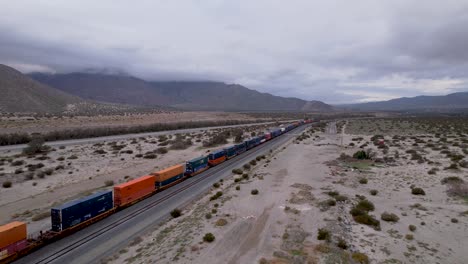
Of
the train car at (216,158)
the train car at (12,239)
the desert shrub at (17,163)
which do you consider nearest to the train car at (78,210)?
the train car at (12,239)

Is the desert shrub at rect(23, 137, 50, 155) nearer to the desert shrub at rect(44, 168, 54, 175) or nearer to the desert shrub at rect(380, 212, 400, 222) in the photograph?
the desert shrub at rect(44, 168, 54, 175)

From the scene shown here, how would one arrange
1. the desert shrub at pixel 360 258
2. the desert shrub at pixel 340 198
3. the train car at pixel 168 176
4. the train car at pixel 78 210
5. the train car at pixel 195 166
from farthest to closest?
the train car at pixel 195 166 < the train car at pixel 168 176 < the desert shrub at pixel 340 198 < the train car at pixel 78 210 < the desert shrub at pixel 360 258

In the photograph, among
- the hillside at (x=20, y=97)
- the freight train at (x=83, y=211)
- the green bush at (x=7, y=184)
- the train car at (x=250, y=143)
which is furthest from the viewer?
the hillside at (x=20, y=97)

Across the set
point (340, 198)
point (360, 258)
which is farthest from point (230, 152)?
point (360, 258)

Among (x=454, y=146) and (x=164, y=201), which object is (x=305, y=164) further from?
(x=454, y=146)

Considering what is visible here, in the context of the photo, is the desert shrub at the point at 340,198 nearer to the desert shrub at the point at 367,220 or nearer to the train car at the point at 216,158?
the desert shrub at the point at 367,220

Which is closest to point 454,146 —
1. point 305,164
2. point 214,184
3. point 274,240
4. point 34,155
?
point 305,164
